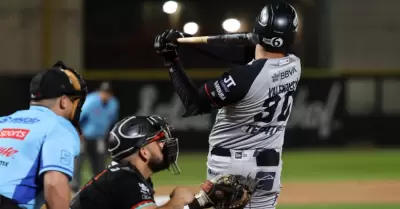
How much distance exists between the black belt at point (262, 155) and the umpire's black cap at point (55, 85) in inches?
50.1

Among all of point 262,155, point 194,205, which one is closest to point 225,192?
point 194,205

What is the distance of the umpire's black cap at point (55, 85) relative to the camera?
13.6ft

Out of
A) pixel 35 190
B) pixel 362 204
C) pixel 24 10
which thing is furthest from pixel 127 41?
pixel 35 190

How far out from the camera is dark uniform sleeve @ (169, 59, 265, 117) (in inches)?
192

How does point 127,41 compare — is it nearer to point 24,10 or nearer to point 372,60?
point 24,10

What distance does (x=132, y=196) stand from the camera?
404cm

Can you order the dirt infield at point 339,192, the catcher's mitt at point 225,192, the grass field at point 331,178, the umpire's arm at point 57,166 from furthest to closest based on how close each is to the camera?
the dirt infield at point 339,192
the grass field at point 331,178
the catcher's mitt at point 225,192
the umpire's arm at point 57,166

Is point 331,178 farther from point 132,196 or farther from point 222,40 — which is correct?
point 132,196

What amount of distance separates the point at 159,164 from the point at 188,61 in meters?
17.3

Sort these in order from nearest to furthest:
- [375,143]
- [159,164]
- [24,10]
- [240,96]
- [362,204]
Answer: [159,164] < [240,96] < [362,204] < [375,143] < [24,10]

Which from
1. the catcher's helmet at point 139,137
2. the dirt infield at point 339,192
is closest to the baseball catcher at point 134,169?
the catcher's helmet at point 139,137

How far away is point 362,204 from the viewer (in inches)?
435

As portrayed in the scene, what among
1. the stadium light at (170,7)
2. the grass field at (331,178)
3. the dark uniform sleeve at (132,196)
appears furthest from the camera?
the stadium light at (170,7)

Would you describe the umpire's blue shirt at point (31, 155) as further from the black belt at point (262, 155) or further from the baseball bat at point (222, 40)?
the baseball bat at point (222, 40)
